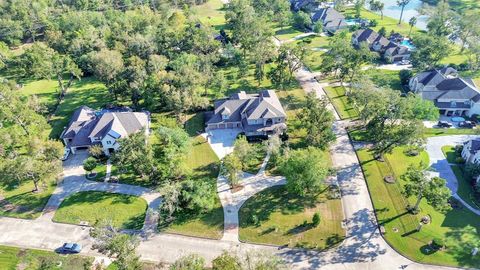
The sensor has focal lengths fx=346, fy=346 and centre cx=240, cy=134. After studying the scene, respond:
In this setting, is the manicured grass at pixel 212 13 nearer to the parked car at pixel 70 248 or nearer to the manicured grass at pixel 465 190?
the manicured grass at pixel 465 190

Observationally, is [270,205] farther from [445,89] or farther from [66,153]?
[445,89]

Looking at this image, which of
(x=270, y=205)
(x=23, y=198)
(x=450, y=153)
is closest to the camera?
(x=270, y=205)

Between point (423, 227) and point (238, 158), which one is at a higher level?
point (238, 158)

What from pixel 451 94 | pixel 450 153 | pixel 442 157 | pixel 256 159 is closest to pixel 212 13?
pixel 451 94

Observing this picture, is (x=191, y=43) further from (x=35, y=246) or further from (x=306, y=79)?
(x=35, y=246)

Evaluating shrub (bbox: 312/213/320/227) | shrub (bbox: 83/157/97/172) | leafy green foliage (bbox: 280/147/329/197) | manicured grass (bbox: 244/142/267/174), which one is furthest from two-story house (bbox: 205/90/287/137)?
shrub (bbox: 83/157/97/172)
